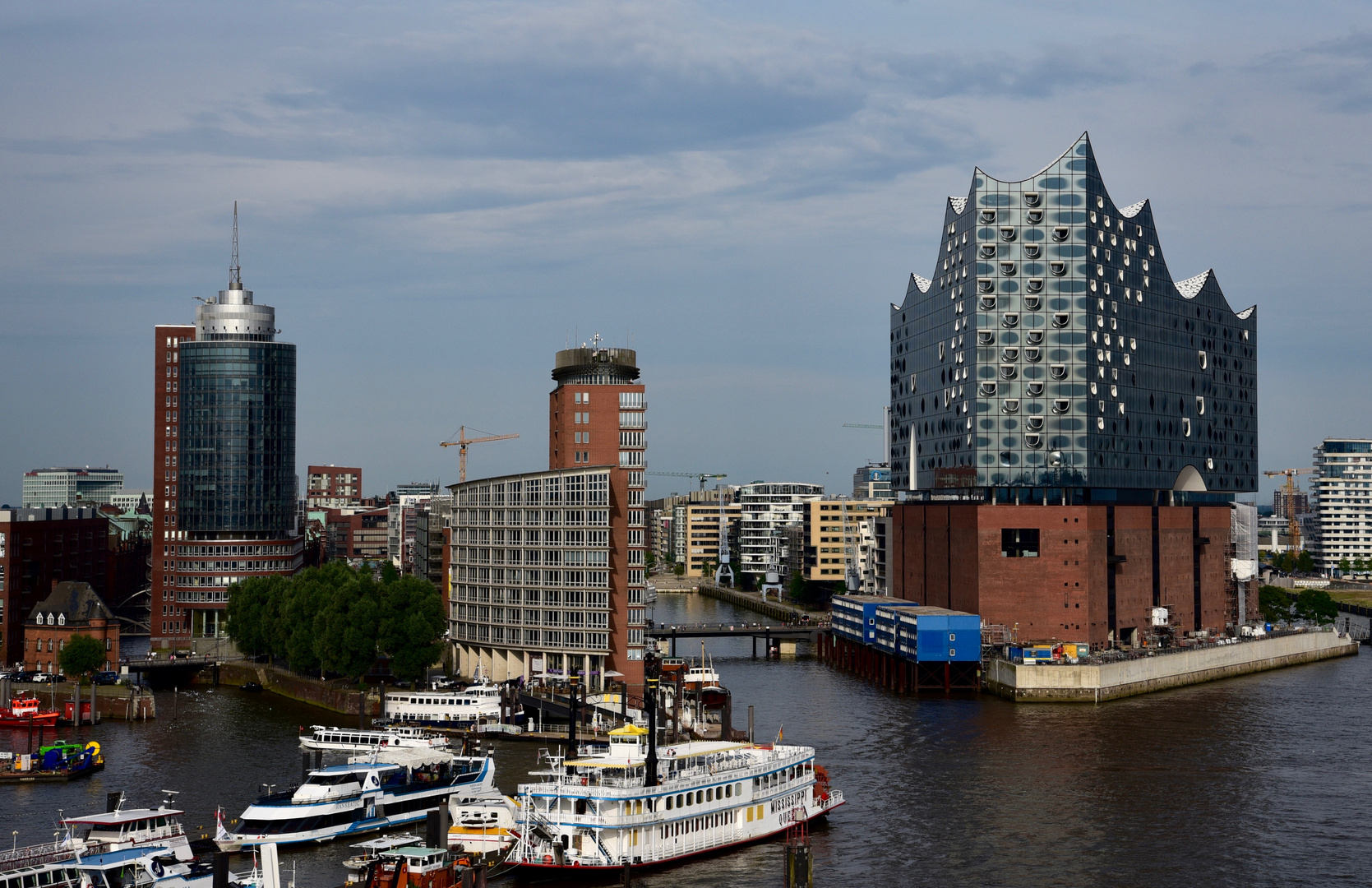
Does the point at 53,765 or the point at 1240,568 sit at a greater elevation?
the point at 1240,568

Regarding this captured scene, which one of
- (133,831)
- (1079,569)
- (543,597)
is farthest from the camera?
(1079,569)

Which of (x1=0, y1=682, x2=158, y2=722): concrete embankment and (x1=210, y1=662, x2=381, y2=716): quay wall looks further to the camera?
(x1=0, y1=682, x2=158, y2=722): concrete embankment

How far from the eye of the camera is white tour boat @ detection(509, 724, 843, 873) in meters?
69.8

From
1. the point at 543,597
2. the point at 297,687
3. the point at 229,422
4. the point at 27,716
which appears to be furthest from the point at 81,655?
the point at 229,422

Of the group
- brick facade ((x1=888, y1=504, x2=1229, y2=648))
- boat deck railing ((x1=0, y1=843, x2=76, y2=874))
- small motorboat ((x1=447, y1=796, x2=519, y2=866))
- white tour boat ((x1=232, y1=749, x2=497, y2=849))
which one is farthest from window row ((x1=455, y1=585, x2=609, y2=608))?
boat deck railing ((x1=0, y1=843, x2=76, y2=874))

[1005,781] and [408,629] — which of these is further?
[408,629]

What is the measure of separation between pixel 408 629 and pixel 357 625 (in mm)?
4523

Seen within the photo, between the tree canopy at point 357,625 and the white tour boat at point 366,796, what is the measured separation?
43.2m

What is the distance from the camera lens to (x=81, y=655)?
13938 centimetres

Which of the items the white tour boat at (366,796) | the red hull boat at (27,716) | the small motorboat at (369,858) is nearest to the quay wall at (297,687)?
the red hull boat at (27,716)

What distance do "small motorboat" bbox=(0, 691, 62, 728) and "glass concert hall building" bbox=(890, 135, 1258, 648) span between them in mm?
85887

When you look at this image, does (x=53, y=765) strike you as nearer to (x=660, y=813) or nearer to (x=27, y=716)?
(x=27, y=716)

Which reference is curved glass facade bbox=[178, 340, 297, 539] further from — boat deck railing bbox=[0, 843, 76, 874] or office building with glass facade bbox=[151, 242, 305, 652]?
boat deck railing bbox=[0, 843, 76, 874]

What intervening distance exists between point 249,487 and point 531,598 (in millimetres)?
76829
